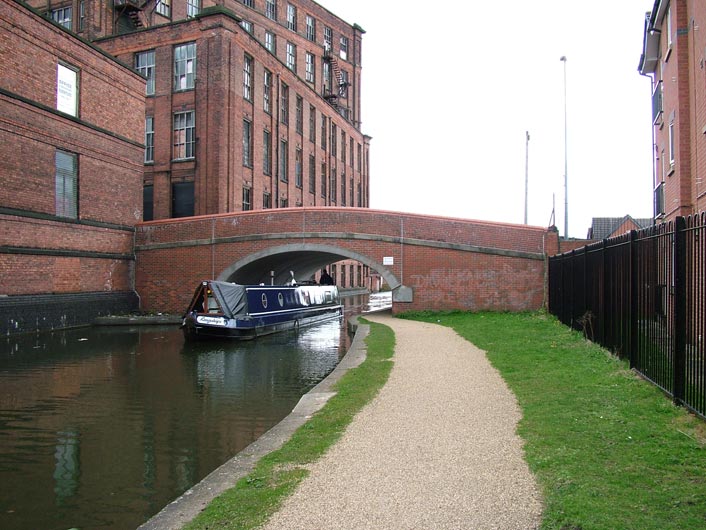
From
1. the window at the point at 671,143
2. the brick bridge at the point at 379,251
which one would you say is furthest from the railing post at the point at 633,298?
the brick bridge at the point at 379,251

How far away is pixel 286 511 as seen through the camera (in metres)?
3.87

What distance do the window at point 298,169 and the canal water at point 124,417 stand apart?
24.7 metres

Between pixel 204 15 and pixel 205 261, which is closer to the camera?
pixel 205 261

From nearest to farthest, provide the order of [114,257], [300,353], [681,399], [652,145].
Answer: [681,399] < [300,353] < [652,145] < [114,257]

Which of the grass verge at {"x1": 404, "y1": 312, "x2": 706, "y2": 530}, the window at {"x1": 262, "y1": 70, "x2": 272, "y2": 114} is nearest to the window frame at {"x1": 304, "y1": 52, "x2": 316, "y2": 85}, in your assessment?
the window at {"x1": 262, "y1": 70, "x2": 272, "y2": 114}

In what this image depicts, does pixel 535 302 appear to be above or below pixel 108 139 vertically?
below

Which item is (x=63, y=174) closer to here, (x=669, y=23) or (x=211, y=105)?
(x=211, y=105)

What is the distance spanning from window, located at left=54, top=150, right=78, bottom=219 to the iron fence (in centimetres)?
1686

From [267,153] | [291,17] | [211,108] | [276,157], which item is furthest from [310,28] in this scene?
[211,108]

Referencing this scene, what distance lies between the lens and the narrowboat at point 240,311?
17562mm

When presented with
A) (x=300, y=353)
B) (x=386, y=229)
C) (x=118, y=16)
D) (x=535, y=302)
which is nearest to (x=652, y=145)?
(x=535, y=302)

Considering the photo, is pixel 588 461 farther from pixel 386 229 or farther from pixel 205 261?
pixel 205 261

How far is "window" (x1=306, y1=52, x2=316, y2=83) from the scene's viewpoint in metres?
48.5

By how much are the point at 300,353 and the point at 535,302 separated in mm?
10072
